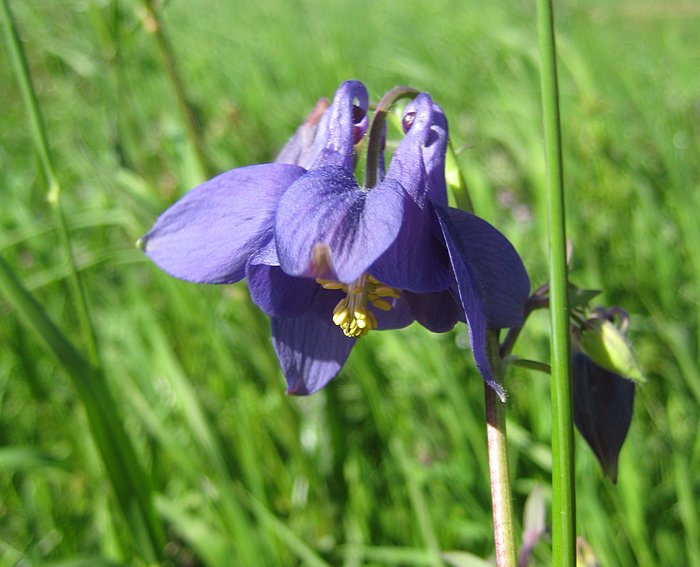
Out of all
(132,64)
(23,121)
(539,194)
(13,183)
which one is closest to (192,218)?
(539,194)

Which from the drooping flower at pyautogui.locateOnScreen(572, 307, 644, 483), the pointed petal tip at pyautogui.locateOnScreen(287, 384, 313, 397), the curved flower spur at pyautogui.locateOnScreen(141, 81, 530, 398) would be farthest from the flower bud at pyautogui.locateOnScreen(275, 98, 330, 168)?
the drooping flower at pyautogui.locateOnScreen(572, 307, 644, 483)

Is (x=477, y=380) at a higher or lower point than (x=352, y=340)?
lower

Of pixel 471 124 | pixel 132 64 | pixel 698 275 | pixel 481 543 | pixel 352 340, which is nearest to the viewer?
pixel 352 340

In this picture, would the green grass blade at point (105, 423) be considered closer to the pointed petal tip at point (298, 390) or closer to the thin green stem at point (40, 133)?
the thin green stem at point (40, 133)

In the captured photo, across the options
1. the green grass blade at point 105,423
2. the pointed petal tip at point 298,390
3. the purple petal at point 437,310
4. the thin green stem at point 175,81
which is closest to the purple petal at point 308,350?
the pointed petal tip at point 298,390

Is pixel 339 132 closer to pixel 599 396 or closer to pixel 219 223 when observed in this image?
pixel 219 223

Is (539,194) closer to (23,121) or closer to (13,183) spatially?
(13,183)
